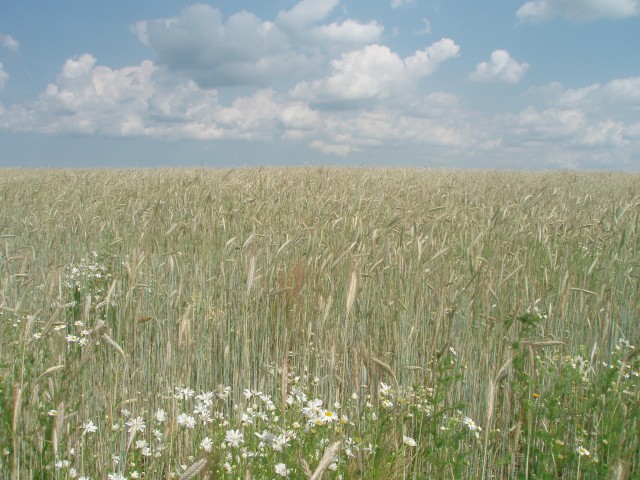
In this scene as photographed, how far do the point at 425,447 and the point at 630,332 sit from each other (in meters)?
2.04

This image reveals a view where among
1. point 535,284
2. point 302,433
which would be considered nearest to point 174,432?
point 302,433

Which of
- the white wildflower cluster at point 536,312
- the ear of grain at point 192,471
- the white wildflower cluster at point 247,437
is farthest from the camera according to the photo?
the white wildflower cluster at point 536,312

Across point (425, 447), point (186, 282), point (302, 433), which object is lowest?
point (425, 447)

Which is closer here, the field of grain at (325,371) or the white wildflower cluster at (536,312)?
the field of grain at (325,371)

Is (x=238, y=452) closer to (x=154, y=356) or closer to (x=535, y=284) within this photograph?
(x=154, y=356)

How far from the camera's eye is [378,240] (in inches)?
155

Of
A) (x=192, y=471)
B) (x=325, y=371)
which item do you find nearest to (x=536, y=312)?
(x=325, y=371)

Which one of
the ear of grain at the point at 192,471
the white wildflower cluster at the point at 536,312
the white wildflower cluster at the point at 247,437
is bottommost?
the white wildflower cluster at the point at 247,437

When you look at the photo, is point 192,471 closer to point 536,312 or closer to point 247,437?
point 247,437

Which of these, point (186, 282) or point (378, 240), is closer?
point (186, 282)

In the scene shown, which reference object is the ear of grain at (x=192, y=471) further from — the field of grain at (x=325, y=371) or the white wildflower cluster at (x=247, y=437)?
the white wildflower cluster at (x=247, y=437)

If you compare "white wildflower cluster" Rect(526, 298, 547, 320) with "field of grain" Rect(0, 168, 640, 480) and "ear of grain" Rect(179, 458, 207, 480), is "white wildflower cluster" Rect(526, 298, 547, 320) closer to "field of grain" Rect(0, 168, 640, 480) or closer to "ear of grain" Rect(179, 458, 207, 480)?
"field of grain" Rect(0, 168, 640, 480)

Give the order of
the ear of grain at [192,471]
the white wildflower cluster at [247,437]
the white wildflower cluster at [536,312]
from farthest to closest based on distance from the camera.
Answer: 1. the white wildflower cluster at [536,312]
2. the white wildflower cluster at [247,437]
3. the ear of grain at [192,471]

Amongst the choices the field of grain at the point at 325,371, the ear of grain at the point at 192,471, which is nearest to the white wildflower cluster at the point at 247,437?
the field of grain at the point at 325,371
